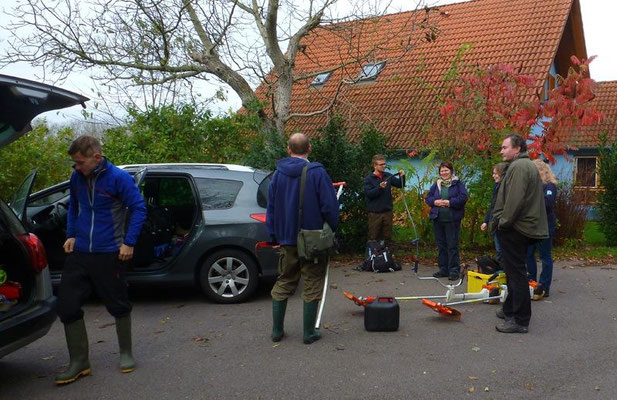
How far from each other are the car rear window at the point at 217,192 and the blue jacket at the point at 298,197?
1.95 metres

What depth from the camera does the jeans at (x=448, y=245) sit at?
8766mm

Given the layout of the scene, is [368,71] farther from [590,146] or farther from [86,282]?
[86,282]

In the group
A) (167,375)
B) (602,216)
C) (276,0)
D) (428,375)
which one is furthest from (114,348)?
(602,216)

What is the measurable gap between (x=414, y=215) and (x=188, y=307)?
17.3 feet

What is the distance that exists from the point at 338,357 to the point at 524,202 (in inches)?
89.8

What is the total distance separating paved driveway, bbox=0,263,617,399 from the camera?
458 centimetres

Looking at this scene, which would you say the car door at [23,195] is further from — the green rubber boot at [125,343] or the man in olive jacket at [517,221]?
the man in olive jacket at [517,221]

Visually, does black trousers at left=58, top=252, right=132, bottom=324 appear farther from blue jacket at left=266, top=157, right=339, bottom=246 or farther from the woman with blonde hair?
the woman with blonde hair

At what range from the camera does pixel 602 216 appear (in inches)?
492

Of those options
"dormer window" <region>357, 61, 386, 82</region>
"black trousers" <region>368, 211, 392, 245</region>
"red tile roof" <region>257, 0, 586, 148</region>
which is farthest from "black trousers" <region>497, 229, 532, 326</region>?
"red tile roof" <region>257, 0, 586, 148</region>

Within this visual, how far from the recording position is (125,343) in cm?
509

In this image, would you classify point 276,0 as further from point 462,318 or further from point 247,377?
point 247,377

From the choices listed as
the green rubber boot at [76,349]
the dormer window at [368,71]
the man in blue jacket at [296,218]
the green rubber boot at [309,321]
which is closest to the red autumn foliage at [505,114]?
the dormer window at [368,71]

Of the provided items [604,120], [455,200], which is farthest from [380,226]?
[604,120]
